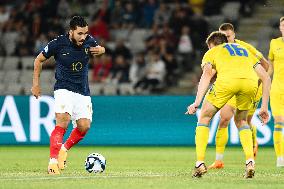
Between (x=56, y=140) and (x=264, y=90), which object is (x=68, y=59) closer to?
(x=56, y=140)

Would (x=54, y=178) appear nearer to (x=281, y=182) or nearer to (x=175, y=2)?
(x=281, y=182)

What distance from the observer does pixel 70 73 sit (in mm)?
12719

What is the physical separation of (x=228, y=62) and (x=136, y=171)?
2.24m

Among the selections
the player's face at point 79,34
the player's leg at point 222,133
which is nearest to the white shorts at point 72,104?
the player's face at point 79,34

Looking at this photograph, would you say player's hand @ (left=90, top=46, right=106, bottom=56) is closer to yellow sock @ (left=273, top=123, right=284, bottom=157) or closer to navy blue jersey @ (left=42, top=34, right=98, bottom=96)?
navy blue jersey @ (left=42, top=34, right=98, bottom=96)

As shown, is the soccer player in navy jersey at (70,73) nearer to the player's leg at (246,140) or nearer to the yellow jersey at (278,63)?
the player's leg at (246,140)

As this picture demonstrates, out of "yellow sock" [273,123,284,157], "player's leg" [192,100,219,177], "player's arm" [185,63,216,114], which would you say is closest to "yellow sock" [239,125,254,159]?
"player's leg" [192,100,219,177]

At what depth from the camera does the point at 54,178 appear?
11.3 metres

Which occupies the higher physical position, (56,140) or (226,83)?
(226,83)

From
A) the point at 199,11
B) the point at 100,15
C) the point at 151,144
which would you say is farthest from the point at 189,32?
the point at 151,144

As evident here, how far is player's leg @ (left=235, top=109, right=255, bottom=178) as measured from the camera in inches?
448

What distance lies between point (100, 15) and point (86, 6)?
3.26 feet

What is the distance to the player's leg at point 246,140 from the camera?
11373 millimetres

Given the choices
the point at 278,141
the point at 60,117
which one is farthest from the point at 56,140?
the point at 278,141
